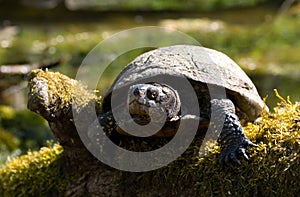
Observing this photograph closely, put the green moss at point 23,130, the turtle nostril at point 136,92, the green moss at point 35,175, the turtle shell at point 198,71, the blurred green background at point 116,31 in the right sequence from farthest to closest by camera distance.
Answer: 1. the blurred green background at point 116,31
2. the green moss at point 23,130
3. the green moss at point 35,175
4. the turtle shell at point 198,71
5. the turtle nostril at point 136,92

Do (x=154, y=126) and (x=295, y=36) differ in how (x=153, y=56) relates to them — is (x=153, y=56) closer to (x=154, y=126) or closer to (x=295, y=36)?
(x=154, y=126)

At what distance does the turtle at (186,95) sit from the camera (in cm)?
260

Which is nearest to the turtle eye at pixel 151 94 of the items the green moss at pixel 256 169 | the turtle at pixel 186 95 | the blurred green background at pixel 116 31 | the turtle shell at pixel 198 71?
the turtle at pixel 186 95

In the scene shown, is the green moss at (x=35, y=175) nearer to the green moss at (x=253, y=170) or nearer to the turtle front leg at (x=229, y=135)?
the green moss at (x=253, y=170)

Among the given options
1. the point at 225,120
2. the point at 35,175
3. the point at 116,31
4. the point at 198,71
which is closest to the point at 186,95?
the point at 198,71

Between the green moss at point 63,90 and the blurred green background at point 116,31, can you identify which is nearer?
the green moss at point 63,90

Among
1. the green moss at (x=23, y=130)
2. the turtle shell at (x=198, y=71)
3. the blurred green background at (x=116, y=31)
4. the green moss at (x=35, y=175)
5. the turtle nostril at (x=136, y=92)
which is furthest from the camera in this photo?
the blurred green background at (x=116, y=31)

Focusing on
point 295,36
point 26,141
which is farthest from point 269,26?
point 26,141

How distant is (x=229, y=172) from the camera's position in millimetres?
2637

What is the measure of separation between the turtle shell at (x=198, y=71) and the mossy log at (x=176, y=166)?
0.12m

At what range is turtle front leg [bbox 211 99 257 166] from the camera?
2613mm

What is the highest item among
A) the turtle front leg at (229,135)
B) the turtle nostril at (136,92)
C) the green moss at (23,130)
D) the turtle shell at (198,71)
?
the green moss at (23,130)

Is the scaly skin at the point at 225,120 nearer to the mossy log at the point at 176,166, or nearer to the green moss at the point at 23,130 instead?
the mossy log at the point at 176,166

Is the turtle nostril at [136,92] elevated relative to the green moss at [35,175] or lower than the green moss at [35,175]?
elevated
